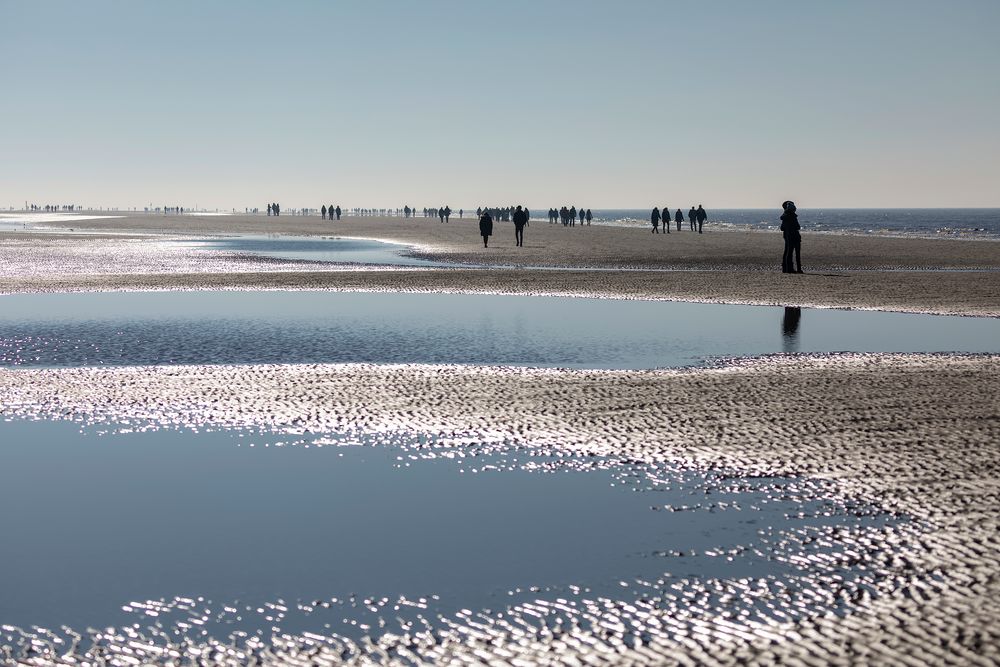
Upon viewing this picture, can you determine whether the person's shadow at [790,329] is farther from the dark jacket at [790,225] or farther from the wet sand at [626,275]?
the dark jacket at [790,225]

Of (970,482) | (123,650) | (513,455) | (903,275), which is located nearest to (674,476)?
(513,455)

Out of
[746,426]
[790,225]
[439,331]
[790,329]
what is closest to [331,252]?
[790,225]

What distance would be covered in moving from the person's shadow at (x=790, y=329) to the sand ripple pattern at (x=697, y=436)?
1.43m

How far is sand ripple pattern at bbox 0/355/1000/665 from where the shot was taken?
5.71 meters

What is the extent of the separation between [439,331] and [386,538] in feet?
39.5

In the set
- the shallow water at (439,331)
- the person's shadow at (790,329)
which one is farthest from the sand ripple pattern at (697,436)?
the person's shadow at (790,329)

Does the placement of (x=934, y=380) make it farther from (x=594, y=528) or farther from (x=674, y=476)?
(x=594, y=528)

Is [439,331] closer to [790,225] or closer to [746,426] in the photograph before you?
[746,426]

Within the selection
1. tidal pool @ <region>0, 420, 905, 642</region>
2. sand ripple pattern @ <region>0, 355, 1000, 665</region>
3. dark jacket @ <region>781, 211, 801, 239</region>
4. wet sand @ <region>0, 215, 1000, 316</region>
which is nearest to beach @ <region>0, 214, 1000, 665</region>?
sand ripple pattern @ <region>0, 355, 1000, 665</region>

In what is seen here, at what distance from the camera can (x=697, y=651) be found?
5660mm

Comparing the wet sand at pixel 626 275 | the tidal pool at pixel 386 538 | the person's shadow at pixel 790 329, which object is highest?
the wet sand at pixel 626 275

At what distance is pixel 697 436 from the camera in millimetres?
10914

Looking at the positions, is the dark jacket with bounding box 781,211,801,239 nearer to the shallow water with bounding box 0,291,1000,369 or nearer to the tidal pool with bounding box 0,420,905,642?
the shallow water with bounding box 0,291,1000,369

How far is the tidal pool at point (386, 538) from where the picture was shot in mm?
6336
